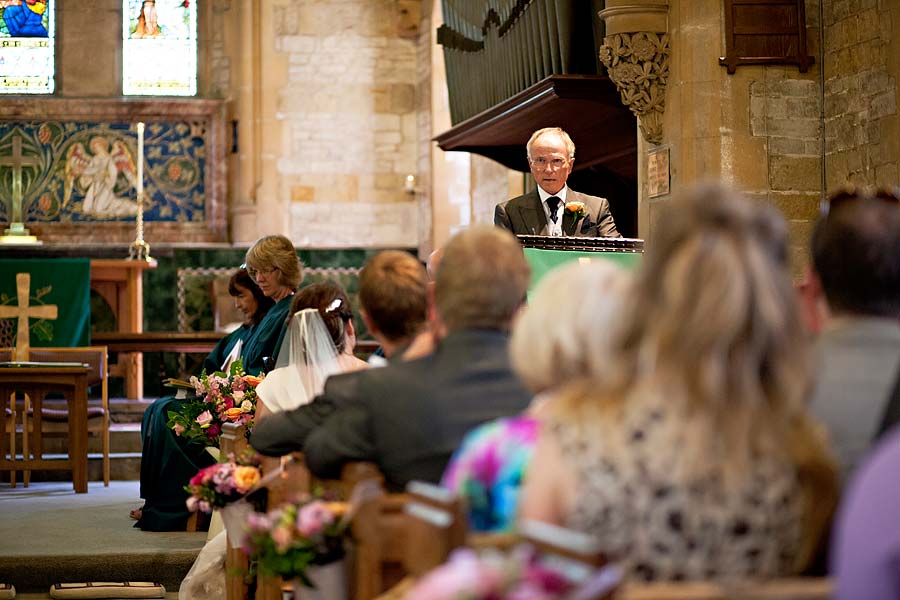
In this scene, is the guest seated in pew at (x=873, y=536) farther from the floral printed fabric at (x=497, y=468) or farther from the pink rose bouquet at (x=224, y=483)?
the pink rose bouquet at (x=224, y=483)

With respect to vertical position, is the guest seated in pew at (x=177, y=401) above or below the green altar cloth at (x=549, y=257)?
below

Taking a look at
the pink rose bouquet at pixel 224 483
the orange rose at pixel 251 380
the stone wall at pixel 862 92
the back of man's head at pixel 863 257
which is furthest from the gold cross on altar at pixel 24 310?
the back of man's head at pixel 863 257

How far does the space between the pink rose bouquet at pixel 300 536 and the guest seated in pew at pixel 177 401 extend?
3.07 metres

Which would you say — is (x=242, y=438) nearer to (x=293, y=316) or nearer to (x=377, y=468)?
(x=293, y=316)

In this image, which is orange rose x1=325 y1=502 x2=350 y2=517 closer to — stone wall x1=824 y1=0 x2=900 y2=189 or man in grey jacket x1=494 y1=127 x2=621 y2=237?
man in grey jacket x1=494 y1=127 x2=621 y2=237

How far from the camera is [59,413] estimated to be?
8719mm

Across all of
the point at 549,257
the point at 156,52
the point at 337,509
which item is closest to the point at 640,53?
the point at 549,257

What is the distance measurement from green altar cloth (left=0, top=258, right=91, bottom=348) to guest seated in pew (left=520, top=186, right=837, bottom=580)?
27.7 feet

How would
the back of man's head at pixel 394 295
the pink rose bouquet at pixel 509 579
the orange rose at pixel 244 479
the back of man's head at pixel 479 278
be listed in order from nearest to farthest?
the pink rose bouquet at pixel 509 579
the back of man's head at pixel 479 278
the back of man's head at pixel 394 295
the orange rose at pixel 244 479

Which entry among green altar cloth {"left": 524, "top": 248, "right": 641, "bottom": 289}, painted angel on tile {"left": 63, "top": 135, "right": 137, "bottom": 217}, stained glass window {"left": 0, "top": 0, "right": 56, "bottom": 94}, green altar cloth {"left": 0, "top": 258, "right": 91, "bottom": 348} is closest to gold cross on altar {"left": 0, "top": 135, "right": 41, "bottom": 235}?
painted angel on tile {"left": 63, "top": 135, "right": 137, "bottom": 217}

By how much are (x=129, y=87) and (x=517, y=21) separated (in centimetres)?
681

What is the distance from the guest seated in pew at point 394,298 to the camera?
3.32m

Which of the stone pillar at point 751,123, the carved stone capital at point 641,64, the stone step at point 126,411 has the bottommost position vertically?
the stone step at point 126,411

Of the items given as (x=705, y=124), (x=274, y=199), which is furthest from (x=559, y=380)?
(x=274, y=199)
